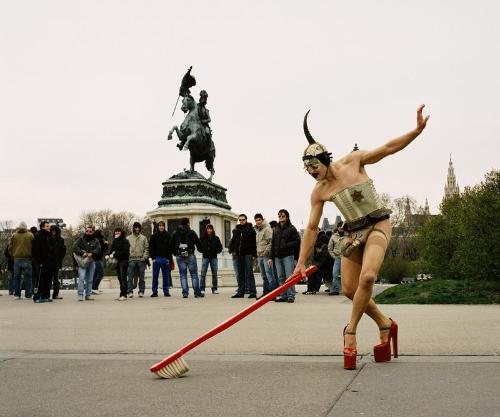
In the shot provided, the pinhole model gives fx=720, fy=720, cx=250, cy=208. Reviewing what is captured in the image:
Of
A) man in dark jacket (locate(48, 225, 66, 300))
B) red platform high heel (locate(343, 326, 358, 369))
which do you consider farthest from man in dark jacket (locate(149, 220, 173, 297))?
red platform high heel (locate(343, 326, 358, 369))

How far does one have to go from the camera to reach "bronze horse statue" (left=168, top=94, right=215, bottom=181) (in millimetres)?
31766

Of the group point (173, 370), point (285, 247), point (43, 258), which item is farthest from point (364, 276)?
point (43, 258)

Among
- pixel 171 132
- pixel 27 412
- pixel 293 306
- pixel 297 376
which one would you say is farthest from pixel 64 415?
pixel 171 132

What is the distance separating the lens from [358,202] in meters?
5.87

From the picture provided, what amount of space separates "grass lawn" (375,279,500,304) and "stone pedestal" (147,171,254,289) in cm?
1377

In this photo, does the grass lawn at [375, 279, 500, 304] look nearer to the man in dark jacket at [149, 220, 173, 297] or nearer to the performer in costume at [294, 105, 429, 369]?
the man in dark jacket at [149, 220, 173, 297]

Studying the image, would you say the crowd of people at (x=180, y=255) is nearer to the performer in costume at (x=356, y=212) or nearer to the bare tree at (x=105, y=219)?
the performer in costume at (x=356, y=212)

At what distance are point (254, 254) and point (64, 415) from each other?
1242 cm

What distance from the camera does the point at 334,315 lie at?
10812 mm

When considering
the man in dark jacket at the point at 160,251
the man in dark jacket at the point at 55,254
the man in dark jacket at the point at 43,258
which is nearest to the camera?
the man in dark jacket at the point at 43,258

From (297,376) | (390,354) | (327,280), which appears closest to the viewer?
(297,376)

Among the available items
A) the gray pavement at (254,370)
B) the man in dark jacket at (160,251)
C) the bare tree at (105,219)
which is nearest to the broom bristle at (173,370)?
the gray pavement at (254,370)

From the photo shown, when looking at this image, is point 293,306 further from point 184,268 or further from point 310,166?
point 310,166

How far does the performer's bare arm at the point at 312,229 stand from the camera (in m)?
5.95
